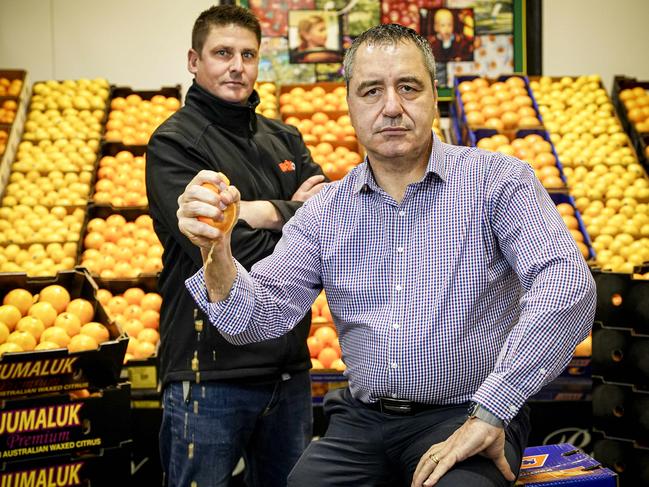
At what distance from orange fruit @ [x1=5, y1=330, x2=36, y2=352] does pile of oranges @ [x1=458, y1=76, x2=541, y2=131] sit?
3.40m

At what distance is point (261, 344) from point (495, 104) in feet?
12.6

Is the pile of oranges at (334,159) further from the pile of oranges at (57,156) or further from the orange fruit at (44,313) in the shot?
the orange fruit at (44,313)

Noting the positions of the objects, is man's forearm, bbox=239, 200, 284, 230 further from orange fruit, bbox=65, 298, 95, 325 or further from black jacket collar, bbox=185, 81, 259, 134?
orange fruit, bbox=65, 298, 95, 325

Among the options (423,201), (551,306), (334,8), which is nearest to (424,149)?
(423,201)

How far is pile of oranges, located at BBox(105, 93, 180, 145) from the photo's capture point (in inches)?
211

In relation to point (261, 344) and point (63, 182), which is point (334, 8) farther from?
point (261, 344)

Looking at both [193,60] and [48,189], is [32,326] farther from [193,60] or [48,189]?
[48,189]

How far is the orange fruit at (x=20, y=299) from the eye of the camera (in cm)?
310

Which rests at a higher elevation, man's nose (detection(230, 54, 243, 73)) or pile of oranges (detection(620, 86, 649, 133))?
pile of oranges (detection(620, 86, 649, 133))

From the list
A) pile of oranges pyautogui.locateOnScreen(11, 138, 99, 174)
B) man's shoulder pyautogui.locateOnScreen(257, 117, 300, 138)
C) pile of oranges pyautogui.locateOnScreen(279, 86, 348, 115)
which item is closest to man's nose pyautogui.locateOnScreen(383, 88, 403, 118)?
man's shoulder pyautogui.locateOnScreen(257, 117, 300, 138)

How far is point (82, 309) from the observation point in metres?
3.13

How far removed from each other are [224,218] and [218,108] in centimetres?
90

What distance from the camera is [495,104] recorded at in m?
5.52

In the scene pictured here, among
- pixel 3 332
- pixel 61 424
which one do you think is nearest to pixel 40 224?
pixel 3 332
